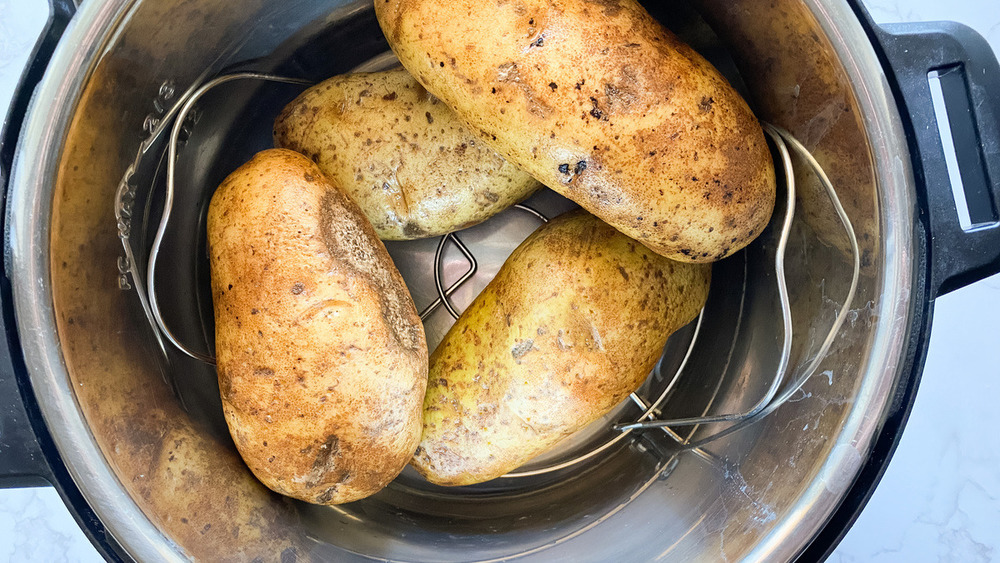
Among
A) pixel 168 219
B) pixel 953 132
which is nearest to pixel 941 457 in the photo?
pixel 953 132

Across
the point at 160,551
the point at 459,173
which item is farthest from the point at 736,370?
the point at 160,551

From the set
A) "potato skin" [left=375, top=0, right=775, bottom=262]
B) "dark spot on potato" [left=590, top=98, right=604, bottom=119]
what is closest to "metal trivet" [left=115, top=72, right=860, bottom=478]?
"potato skin" [left=375, top=0, right=775, bottom=262]

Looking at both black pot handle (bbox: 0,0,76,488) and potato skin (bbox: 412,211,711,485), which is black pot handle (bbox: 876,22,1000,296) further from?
black pot handle (bbox: 0,0,76,488)

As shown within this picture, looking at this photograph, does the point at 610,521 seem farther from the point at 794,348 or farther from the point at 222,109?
the point at 222,109

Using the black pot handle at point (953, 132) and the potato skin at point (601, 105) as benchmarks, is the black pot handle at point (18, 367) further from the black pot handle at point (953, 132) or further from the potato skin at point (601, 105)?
the black pot handle at point (953, 132)

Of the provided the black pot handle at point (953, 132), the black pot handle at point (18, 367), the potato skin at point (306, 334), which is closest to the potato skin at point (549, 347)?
the potato skin at point (306, 334)

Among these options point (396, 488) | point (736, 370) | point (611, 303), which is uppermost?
point (611, 303)
